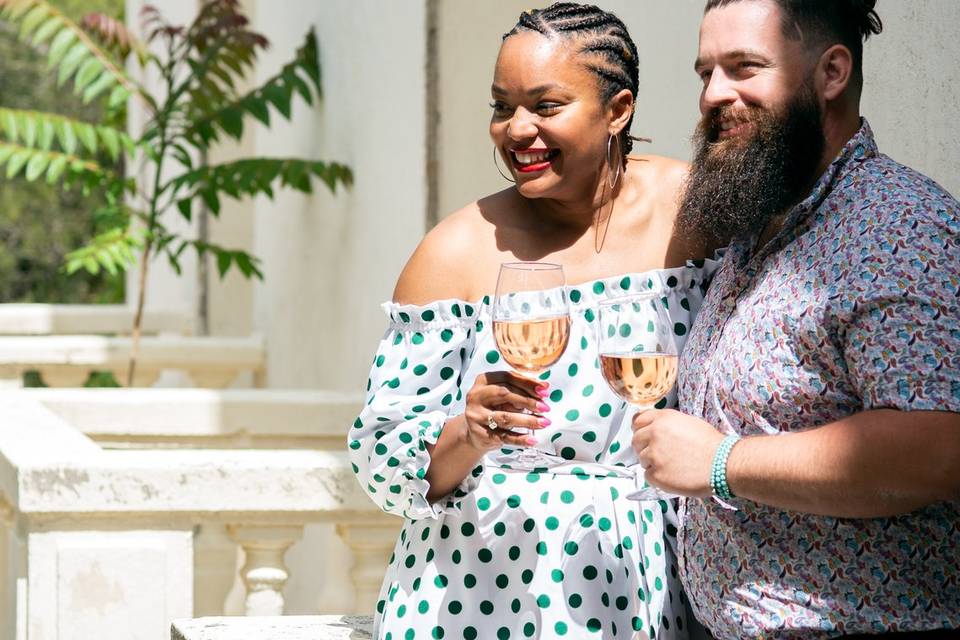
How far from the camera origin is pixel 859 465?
206cm

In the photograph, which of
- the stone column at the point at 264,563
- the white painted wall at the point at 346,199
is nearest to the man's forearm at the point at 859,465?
the stone column at the point at 264,563

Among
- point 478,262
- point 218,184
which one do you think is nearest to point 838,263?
point 478,262

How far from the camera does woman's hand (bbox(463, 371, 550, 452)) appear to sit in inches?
94.5

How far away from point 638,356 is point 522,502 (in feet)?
1.92

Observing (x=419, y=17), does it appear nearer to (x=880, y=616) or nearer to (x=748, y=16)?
(x=748, y=16)

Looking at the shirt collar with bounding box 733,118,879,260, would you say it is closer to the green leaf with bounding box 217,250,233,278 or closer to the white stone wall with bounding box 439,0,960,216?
the white stone wall with bounding box 439,0,960,216

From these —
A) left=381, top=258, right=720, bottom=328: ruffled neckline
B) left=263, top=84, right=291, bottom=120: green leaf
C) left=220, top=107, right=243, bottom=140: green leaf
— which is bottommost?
left=381, top=258, right=720, bottom=328: ruffled neckline

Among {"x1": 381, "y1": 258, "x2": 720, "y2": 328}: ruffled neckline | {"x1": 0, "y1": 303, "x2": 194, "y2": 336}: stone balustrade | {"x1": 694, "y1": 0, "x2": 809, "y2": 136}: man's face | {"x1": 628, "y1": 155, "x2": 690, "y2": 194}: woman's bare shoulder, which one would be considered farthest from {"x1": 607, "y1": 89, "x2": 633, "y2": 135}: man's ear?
{"x1": 0, "y1": 303, "x2": 194, "y2": 336}: stone balustrade

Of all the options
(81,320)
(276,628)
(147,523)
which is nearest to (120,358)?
(81,320)

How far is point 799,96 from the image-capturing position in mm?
2352

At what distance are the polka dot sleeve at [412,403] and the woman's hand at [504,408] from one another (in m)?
0.23

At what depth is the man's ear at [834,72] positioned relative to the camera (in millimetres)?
2355

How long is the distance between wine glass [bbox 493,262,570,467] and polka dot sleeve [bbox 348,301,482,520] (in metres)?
0.40

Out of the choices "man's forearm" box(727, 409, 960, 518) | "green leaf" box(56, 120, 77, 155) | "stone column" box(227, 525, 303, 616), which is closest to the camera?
"man's forearm" box(727, 409, 960, 518)
